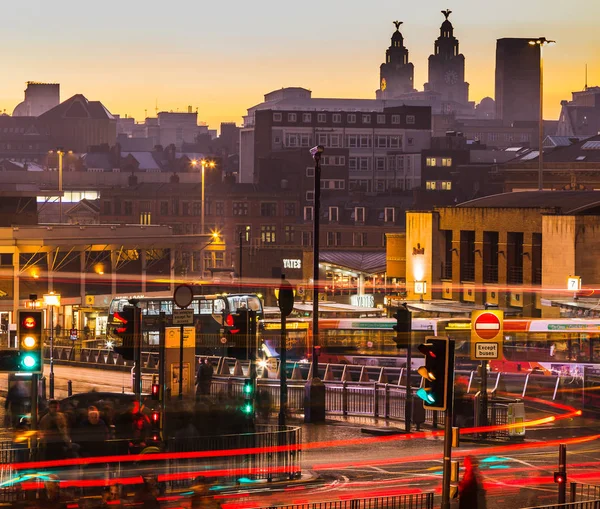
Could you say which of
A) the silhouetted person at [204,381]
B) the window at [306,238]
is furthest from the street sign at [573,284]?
the window at [306,238]

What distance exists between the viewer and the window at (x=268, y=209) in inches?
5492

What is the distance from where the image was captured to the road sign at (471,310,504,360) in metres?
31.2

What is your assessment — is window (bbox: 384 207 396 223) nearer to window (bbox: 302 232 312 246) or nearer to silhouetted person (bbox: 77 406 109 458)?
window (bbox: 302 232 312 246)

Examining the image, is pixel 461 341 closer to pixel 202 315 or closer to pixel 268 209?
pixel 202 315

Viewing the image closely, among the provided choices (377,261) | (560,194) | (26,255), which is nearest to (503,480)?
(560,194)

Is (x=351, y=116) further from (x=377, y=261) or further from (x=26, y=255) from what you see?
(x=26, y=255)

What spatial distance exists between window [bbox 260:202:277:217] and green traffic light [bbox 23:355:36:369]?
4588 inches

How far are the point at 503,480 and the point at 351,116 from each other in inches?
5681

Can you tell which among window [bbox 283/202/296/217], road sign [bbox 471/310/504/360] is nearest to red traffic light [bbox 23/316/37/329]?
road sign [bbox 471/310/504/360]

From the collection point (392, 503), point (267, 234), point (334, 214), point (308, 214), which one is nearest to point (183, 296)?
point (392, 503)

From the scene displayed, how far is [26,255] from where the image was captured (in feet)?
260

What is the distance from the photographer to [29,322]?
76.1ft

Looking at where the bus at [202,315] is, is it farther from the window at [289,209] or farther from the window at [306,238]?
the window at [289,209]

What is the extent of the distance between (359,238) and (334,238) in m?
2.47
